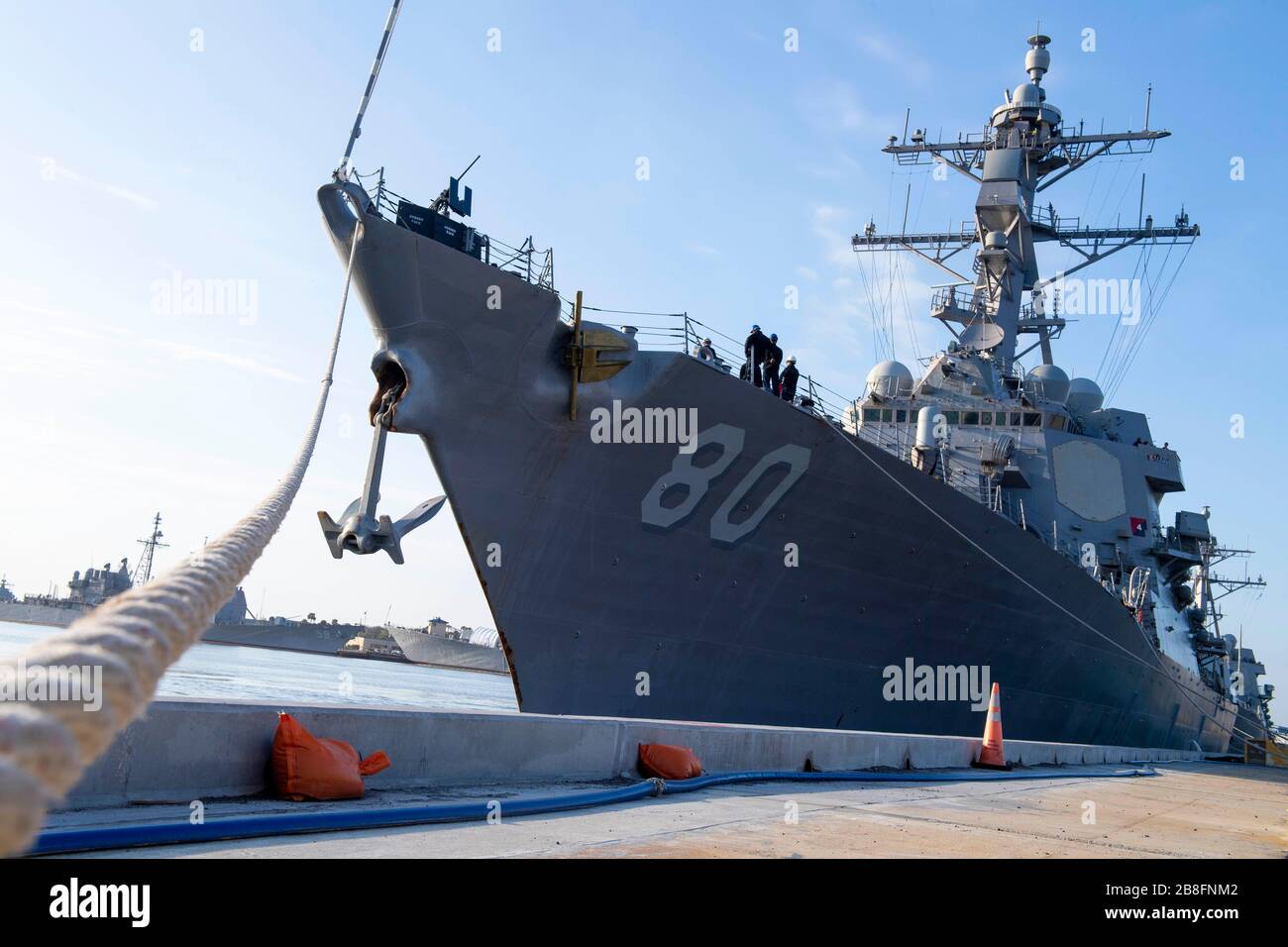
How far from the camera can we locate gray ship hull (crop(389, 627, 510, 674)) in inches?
2904

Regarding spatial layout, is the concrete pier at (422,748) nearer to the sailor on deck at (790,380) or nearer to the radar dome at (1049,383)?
the sailor on deck at (790,380)

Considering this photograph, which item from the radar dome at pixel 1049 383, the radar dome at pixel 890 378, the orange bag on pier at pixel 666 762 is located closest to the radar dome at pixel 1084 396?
the radar dome at pixel 1049 383

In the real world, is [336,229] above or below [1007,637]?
above

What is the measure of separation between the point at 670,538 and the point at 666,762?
219 inches

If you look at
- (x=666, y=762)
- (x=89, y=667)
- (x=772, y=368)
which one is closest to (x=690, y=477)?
(x=772, y=368)

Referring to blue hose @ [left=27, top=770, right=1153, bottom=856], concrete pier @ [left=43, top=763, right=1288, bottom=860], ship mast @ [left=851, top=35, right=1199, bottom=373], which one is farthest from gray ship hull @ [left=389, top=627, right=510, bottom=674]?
blue hose @ [left=27, top=770, right=1153, bottom=856]

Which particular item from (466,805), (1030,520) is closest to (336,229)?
(466,805)

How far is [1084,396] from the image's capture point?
23234 millimetres

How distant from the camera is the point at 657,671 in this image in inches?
464

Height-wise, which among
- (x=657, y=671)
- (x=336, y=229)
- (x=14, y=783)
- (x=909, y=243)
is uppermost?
(x=909, y=243)

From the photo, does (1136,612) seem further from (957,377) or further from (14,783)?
(14,783)

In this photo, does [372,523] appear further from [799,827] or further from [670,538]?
[799,827]

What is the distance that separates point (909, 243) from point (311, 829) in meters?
26.0
